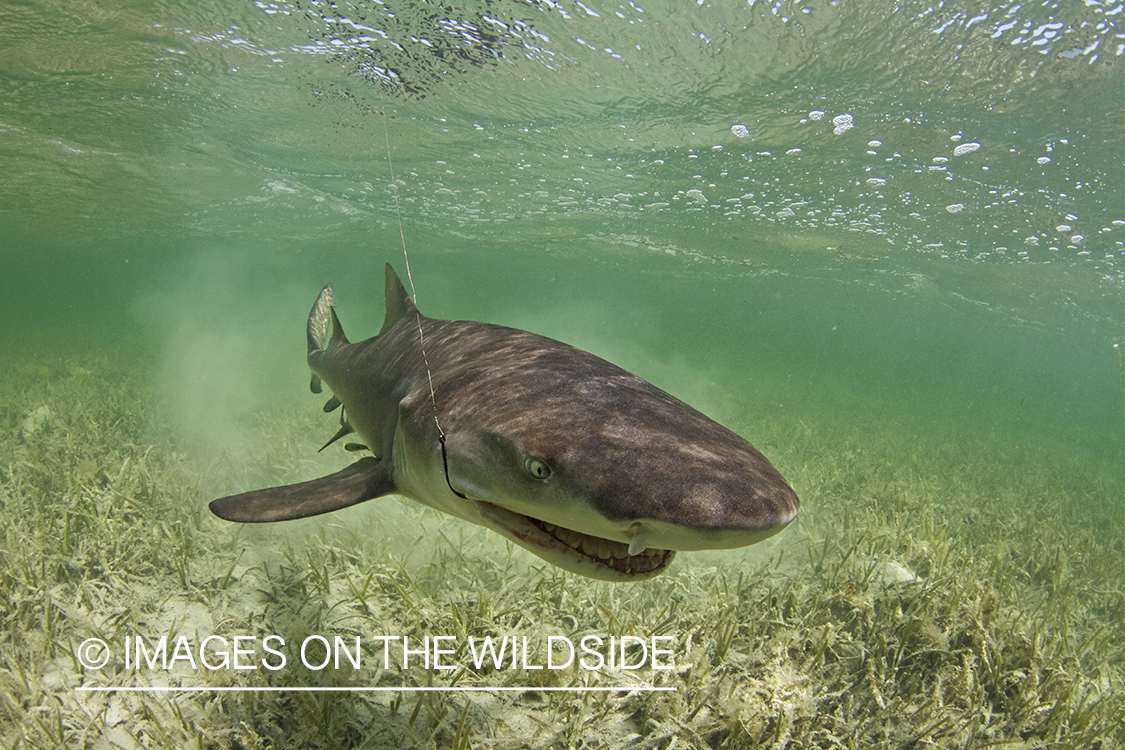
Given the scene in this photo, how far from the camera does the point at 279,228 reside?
3145 cm

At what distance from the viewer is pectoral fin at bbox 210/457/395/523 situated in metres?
2.42

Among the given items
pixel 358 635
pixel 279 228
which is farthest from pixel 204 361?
pixel 358 635

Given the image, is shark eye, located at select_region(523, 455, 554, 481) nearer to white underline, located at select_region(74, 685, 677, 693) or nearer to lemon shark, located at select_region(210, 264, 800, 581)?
lemon shark, located at select_region(210, 264, 800, 581)

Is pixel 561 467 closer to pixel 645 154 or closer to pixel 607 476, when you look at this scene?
pixel 607 476

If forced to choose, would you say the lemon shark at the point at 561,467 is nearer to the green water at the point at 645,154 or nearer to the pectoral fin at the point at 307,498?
the pectoral fin at the point at 307,498

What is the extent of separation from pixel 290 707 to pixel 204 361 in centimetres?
1918

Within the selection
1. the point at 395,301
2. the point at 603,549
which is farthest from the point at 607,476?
the point at 395,301

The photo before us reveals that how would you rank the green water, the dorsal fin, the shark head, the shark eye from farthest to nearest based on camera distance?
the green water, the dorsal fin, the shark eye, the shark head

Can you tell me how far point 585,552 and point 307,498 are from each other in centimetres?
147

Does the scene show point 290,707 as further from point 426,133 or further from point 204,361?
point 204,361

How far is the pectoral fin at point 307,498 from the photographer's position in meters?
2.42

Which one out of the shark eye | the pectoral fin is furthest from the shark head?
the pectoral fin

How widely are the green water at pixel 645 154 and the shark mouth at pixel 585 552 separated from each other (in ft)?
15.6

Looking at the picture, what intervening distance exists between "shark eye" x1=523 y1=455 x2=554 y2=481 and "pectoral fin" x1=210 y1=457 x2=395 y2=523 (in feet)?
3.67
